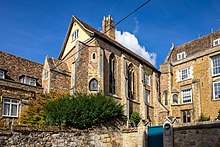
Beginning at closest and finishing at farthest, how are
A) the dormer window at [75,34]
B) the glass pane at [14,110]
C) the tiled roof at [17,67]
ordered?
the glass pane at [14,110], the tiled roof at [17,67], the dormer window at [75,34]

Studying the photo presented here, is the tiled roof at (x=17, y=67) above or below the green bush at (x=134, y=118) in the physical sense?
above

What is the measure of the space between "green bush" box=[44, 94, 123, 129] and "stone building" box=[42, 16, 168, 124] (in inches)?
288

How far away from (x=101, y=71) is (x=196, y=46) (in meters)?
17.8

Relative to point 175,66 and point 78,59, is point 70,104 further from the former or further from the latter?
point 175,66

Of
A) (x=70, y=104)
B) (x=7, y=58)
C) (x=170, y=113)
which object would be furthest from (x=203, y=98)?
(x=7, y=58)

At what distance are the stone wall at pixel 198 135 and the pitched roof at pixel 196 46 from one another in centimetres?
2523

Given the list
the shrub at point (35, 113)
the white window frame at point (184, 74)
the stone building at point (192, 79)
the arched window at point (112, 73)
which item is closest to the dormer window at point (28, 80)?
the shrub at point (35, 113)

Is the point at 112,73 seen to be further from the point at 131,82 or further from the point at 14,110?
the point at 14,110

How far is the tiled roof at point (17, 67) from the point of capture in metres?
27.4

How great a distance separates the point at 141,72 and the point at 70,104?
66.0 feet

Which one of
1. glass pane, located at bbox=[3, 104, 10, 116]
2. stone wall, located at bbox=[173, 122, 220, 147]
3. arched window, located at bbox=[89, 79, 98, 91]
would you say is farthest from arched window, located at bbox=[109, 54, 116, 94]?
stone wall, located at bbox=[173, 122, 220, 147]

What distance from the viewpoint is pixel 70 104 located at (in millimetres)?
19656

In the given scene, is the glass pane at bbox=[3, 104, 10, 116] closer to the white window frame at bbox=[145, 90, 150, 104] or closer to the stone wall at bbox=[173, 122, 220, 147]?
the stone wall at bbox=[173, 122, 220, 147]

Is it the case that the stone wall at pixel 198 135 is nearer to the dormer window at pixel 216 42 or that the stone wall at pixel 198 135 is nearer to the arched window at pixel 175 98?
the arched window at pixel 175 98
